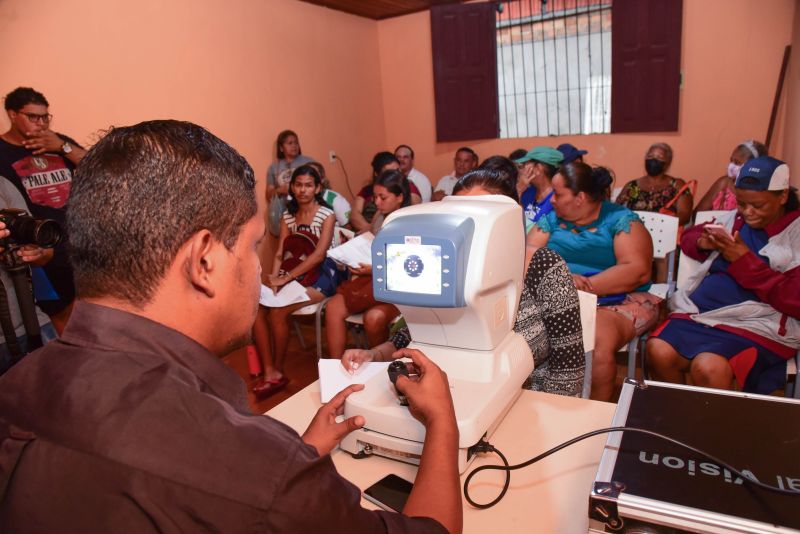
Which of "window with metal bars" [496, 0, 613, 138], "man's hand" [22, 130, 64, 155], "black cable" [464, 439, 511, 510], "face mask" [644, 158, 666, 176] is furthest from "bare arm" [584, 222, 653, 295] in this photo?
"window with metal bars" [496, 0, 613, 138]

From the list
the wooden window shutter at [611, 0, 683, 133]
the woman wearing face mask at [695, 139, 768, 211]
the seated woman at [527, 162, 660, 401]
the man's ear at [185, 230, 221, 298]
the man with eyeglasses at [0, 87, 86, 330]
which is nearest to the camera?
the man's ear at [185, 230, 221, 298]

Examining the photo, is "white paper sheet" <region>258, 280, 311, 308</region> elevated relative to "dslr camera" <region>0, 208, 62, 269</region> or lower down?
lower down

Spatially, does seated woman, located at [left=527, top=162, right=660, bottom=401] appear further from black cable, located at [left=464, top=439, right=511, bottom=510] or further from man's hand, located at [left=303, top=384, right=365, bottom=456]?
man's hand, located at [left=303, top=384, right=365, bottom=456]

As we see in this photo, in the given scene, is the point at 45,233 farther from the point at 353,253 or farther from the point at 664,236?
the point at 664,236

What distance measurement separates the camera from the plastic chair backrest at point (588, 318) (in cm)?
170

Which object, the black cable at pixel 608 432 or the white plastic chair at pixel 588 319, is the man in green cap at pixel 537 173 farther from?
the black cable at pixel 608 432

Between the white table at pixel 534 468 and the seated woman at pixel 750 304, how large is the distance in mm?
1253

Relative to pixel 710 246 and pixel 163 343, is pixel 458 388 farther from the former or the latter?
pixel 710 246

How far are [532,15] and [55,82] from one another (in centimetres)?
420

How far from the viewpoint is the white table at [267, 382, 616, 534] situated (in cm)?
89

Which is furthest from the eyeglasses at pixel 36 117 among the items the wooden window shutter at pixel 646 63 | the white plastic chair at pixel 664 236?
the wooden window shutter at pixel 646 63

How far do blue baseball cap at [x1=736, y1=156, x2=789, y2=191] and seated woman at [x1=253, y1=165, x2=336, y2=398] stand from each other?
85.4 inches

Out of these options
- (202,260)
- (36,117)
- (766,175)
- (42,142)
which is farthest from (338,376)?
(36,117)

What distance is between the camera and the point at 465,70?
229 inches
